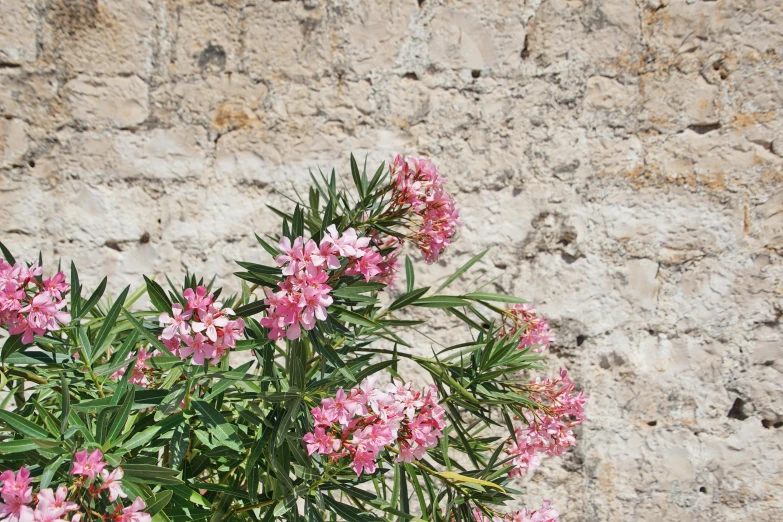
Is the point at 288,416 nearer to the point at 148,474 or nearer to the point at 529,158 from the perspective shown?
the point at 148,474

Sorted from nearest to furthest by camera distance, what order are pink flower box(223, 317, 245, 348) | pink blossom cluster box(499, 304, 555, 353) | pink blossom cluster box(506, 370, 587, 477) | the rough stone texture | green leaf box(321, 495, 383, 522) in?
1. pink flower box(223, 317, 245, 348)
2. green leaf box(321, 495, 383, 522)
3. pink blossom cluster box(506, 370, 587, 477)
4. pink blossom cluster box(499, 304, 555, 353)
5. the rough stone texture

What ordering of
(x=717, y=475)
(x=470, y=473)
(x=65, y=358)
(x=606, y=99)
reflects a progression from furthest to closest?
(x=606, y=99), (x=717, y=475), (x=470, y=473), (x=65, y=358)

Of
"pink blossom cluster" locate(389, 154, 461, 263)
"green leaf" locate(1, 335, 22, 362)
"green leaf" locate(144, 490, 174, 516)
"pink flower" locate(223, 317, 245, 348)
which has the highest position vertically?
"pink blossom cluster" locate(389, 154, 461, 263)

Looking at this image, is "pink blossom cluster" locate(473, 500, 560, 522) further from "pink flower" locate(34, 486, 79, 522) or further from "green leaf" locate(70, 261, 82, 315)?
"green leaf" locate(70, 261, 82, 315)

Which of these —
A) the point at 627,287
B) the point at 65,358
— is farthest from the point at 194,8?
the point at 627,287

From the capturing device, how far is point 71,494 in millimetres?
1049

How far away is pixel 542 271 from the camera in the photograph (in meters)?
2.25

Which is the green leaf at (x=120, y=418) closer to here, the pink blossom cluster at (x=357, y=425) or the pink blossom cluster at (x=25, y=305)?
the pink blossom cluster at (x=25, y=305)

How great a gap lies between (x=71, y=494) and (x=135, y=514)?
106mm

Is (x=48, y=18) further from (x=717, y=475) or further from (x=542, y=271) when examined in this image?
(x=717, y=475)

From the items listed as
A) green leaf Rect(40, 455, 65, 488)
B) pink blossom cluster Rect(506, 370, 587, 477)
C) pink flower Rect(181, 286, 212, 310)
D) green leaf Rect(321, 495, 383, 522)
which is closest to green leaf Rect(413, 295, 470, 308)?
pink blossom cluster Rect(506, 370, 587, 477)

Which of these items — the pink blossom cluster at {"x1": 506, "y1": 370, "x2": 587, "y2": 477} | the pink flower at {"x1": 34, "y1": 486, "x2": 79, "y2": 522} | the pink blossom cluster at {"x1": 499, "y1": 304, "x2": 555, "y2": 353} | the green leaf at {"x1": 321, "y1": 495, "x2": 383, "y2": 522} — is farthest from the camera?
the pink blossom cluster at {"x1": 499, "y1": 304, "x2": 555, "y2": 353}

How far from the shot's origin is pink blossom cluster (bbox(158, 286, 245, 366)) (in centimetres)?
115

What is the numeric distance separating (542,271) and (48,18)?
1886 millimetres
